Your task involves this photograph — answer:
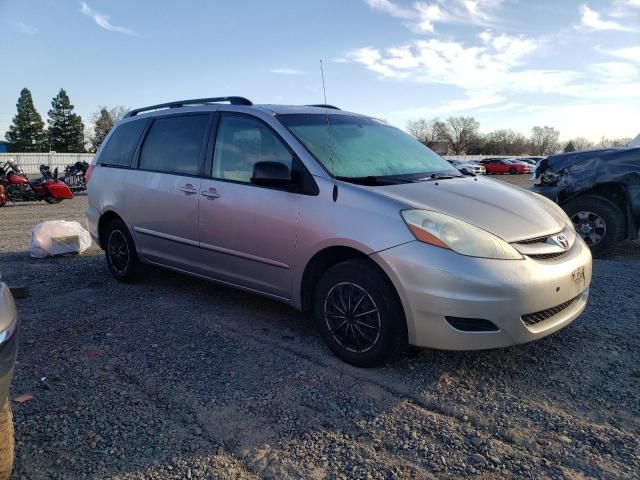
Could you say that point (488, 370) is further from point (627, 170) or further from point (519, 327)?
point (627, 170)

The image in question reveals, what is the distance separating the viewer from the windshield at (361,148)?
147 inches

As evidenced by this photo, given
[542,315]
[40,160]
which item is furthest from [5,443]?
[40,160]

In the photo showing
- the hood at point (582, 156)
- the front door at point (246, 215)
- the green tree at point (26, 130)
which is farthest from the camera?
the green tree at point (26, 130)

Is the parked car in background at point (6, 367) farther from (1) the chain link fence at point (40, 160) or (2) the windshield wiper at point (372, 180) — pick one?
(1) the chain link fence at point (40, 160)

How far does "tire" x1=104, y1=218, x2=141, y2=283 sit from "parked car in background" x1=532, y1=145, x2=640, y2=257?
5367 millimetres

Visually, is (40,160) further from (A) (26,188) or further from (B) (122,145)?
(B) (122,145)

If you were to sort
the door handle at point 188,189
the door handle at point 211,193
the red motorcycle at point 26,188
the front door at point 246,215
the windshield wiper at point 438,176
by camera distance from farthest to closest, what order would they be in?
the red motorcycle at point 26,188 → the door handle at point 188,189 → the door handle at point 211,193 → the windshield wiper at point 438,176 → the front door at point 246,215

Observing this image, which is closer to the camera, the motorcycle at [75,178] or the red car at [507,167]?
the motorcycle at [75,178]

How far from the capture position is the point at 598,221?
648 centimetres

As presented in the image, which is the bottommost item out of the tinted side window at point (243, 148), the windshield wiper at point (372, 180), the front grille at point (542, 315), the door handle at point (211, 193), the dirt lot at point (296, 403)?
the dirt lot at point (296, 403)

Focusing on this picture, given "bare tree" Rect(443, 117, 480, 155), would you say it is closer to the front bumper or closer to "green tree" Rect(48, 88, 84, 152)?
"green tree" Rect(48, 88, 84, 152)

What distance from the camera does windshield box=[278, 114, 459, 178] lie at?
147 inches

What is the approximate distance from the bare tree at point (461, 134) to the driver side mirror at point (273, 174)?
97034 mm

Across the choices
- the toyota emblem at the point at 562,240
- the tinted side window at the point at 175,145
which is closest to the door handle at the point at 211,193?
the tinted side window at the point at 175,145
